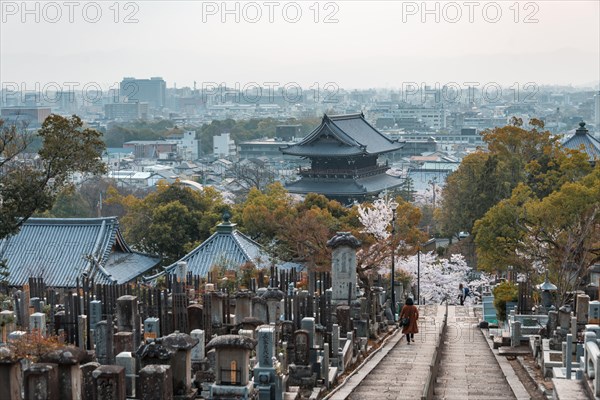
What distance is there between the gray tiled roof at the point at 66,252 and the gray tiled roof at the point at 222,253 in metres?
2.14

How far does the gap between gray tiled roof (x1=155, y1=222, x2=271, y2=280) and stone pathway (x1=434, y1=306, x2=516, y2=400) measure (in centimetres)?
845

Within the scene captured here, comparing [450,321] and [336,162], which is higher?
[336,162]

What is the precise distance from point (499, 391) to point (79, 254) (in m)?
18.3

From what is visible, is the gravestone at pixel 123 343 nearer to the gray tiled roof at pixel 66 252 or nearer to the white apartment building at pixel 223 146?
the gray tiled roof at pixel 66 252

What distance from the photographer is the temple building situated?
1954 inches

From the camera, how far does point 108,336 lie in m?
14.6

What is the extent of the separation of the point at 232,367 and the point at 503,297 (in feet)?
36.9

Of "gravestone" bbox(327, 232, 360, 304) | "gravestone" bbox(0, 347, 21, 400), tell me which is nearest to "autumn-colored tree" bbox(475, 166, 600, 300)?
"gravestone" bbox(327, 232, 360, 304)

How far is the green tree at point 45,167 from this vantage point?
2277cm

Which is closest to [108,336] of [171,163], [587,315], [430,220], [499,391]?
[499,391]

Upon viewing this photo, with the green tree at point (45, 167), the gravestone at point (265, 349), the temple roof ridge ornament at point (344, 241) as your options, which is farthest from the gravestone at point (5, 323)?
the green tree at point (45, 167)

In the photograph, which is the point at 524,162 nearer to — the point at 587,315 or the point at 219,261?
the point at 219,261

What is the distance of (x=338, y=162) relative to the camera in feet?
167

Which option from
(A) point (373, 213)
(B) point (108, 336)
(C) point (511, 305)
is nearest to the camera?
Answer: (B) point (108, 336)
